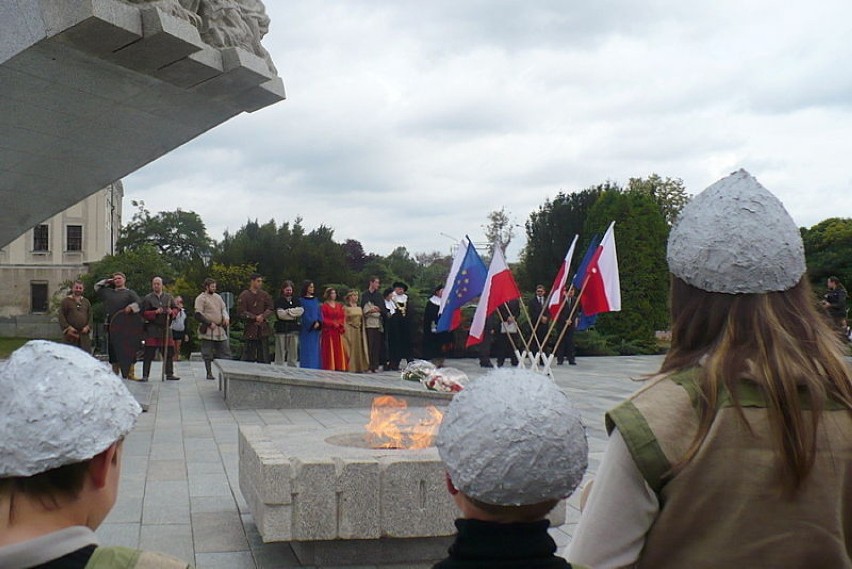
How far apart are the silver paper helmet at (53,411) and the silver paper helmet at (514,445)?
611mm

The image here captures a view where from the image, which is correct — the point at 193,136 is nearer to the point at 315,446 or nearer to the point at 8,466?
the point at 315,446

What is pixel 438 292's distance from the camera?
19.1 meters

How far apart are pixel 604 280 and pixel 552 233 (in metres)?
26.2

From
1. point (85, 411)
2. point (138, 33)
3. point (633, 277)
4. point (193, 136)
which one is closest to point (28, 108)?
point (138, 33)

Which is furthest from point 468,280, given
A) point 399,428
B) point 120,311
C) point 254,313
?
point 399,428

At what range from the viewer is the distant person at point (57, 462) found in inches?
57.4

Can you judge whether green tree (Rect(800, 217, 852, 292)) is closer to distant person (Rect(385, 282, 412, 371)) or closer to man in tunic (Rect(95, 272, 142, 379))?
distant person (Rect(385, 282, 412, 371))

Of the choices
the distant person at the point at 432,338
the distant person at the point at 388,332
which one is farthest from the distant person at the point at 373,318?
the distant person at the point at 432,338

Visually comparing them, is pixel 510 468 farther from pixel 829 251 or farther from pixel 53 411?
pixel 829 251

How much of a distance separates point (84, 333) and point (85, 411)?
13.5 meters

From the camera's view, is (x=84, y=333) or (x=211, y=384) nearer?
(x=84, y=333)

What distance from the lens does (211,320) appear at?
50.2 feet

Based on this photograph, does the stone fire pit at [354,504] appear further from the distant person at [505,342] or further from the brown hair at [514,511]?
the distant person at [505,342]

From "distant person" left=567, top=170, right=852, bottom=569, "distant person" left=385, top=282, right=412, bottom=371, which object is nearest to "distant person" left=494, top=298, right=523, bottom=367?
"distant person" left=385, top=282, right=412, bottom=371
